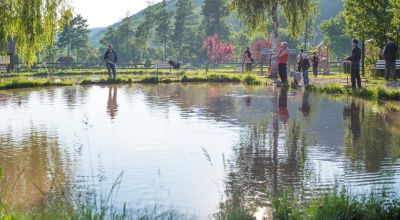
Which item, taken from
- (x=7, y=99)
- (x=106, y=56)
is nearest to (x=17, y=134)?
(x=7, y=99)

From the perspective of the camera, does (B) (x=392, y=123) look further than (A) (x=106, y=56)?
No

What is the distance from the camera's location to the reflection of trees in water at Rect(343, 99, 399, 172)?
32.0 feet

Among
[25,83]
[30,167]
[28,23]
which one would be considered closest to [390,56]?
[28,23]

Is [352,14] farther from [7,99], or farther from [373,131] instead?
[373,131]

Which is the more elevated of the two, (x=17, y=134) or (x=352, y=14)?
(x=352, y=14)

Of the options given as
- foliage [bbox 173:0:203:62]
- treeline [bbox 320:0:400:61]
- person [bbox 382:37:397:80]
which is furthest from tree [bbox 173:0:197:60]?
person [bbox 382:37:397:80]

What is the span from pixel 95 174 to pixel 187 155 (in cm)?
205

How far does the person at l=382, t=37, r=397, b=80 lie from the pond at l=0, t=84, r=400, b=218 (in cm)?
957

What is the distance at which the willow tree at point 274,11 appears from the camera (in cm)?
3650

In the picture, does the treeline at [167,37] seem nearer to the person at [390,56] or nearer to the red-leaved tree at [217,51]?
the red-leaved tree at [217,51]

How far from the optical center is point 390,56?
2886cm

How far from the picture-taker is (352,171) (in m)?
8.96

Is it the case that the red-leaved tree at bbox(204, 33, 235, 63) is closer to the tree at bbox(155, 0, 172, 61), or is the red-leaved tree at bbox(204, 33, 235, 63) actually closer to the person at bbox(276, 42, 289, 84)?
the tree at bbox(155, 0, 172, 61)

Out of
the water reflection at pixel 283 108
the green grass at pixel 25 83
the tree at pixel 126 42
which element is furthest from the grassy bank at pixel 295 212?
the tree at pixel 126 42
